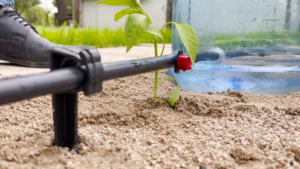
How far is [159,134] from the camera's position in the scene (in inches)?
30.0

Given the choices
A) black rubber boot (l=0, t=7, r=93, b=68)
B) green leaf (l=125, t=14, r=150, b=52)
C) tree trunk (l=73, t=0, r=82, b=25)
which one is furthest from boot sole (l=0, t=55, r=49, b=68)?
tree trunk (l=73, t=0, r=82, b=25)

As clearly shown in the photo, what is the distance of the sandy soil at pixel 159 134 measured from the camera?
1.95ft

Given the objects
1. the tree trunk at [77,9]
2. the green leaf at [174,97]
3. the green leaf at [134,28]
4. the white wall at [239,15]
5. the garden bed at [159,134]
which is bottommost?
the garden bed at [159,134]

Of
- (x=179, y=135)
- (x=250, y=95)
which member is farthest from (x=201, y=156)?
(x=250, y=95)

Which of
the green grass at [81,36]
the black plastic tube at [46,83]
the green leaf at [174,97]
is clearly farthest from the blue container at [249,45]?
the green grass at [81,36]

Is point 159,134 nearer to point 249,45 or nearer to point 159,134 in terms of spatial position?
point 159,134

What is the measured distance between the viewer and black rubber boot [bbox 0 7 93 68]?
1608 mm

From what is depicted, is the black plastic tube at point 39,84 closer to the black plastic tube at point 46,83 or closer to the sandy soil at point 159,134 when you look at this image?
the black plastic tube at point 46,83

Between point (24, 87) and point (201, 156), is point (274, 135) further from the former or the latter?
point (24, 87)

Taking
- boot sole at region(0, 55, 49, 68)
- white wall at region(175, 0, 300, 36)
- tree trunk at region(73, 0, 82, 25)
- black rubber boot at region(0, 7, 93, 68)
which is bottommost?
boot sole at region(0, 55, 49, 68)

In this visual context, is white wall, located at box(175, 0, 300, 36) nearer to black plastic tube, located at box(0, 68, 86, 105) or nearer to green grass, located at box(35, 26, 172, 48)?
black plastic tube, located at box(0, 68, 86, 105)

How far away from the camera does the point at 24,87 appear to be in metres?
0.46

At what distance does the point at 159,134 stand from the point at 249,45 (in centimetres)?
84

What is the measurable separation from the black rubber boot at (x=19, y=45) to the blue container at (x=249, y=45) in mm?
893
